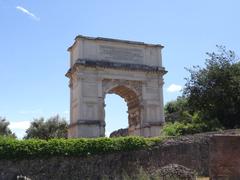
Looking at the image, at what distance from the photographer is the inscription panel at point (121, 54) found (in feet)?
107

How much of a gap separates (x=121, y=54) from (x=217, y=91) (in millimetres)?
8667

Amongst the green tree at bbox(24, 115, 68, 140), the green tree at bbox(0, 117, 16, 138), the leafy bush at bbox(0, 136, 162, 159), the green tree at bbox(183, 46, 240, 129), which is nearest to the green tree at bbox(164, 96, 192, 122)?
the green tree at bbox(183, 46, 240, 129)

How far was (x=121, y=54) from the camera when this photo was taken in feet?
109

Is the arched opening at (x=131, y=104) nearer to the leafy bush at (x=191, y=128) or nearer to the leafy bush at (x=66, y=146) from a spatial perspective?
the leafy bush at (x=191, y=128)

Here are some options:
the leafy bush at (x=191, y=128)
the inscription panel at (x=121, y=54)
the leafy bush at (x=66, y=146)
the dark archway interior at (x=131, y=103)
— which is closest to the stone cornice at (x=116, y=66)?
the inscription panel at (x=121, y=54)

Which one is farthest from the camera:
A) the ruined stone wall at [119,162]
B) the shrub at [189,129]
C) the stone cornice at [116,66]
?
the stone cornice at [116,66]

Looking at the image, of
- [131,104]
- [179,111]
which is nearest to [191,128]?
[131,104]

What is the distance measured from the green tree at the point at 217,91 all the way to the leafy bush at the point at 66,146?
27.6 ft

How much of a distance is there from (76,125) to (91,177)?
1039 centimetres

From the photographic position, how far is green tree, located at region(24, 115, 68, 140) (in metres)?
53.2

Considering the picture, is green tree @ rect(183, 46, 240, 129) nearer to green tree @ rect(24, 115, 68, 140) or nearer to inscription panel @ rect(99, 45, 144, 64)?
inscription panel @ rect(99, 45, 144, 64)

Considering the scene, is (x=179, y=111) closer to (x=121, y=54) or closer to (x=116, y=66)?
(x=121, y=54)

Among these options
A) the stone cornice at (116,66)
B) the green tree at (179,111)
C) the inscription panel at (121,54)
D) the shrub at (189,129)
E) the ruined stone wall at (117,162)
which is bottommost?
the ruined stone wall at (117,162)

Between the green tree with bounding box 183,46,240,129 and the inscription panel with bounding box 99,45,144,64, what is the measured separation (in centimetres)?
486
